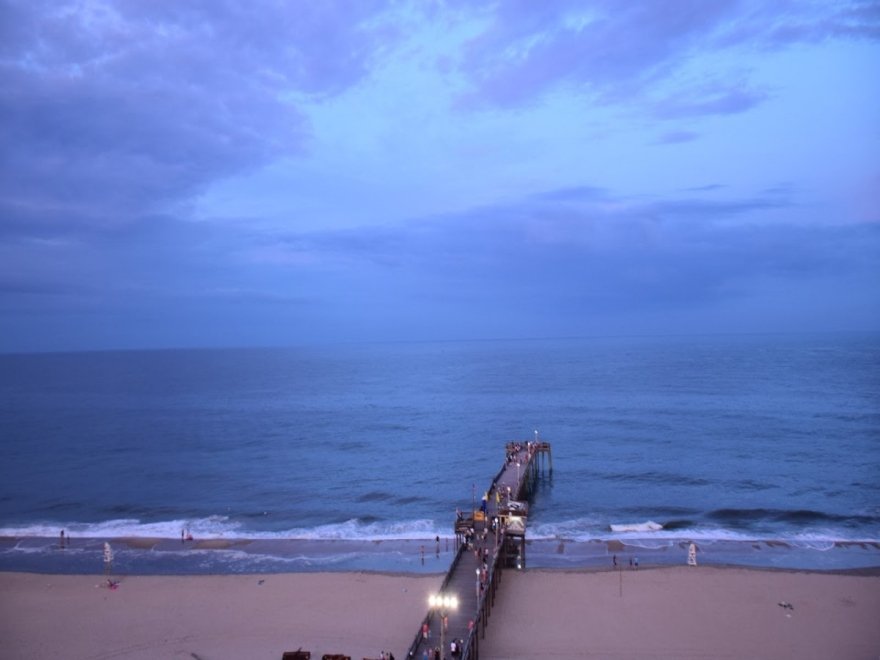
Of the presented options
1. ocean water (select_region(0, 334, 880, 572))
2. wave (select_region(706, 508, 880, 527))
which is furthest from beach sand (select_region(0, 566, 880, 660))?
wave (select_region(706, 508, 880, 527))

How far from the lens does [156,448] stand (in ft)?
192

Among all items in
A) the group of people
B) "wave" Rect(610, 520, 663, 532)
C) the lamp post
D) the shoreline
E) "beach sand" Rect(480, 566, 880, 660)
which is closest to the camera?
the group of people

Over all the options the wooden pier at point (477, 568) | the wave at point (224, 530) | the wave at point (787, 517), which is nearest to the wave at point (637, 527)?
the wave at point (787, 517)

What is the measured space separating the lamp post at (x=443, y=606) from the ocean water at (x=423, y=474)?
7.67 metres

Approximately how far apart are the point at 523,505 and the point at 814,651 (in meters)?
13.9

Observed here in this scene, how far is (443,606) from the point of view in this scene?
2098cm

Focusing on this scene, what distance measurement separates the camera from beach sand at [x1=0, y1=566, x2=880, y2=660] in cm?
2088

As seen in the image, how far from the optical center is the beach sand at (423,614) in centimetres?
2088

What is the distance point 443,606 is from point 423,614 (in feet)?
9.99

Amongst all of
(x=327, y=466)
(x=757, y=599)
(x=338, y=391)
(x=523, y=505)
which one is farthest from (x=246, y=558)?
(x=338, y=391)

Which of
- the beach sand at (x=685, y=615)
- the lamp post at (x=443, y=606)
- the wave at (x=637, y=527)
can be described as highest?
the lamp post at (x=443, y=606)

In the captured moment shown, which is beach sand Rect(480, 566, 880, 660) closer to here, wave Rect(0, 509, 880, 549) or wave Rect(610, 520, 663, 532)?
wave Rect(0, 509, 880, 549)

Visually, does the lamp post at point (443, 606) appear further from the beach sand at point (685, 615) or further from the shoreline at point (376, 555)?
the shoreline at point (376, 555)

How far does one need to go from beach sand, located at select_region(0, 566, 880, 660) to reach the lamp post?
64.3 inches
